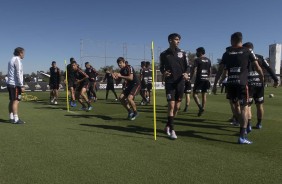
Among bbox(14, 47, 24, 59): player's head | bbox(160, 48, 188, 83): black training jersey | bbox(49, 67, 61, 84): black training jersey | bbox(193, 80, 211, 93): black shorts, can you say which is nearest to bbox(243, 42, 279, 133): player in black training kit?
bbox(160, 48, 188, 83): black training jersey

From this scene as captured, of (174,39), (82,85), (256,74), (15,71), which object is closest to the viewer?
(174,39)

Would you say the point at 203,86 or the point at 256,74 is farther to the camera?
the point at 203,86

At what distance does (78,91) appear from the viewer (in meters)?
11.9

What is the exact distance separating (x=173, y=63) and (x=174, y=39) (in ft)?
1.63

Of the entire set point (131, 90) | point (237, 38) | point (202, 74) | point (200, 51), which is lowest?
point (131, 90)

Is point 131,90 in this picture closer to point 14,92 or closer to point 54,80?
point 14,92

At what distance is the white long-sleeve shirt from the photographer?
8.31 m

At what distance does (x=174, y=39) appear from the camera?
Answer: 21.5 ft

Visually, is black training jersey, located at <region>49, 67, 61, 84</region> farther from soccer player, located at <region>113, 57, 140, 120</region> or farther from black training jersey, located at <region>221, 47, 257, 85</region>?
black training jersey, located at <region>221, 47, 257, 85</region>

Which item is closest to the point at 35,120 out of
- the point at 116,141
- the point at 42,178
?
the point at 116,141

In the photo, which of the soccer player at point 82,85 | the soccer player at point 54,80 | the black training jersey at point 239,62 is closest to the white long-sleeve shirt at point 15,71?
the soccer player at point 82,85

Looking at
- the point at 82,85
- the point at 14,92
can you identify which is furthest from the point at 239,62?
the point at 82,85

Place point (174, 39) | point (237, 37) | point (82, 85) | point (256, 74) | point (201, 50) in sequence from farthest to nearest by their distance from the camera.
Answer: point (82, 85) < point (201, 50) < point (256, 74) < point (174, 39) < point (237, 37)

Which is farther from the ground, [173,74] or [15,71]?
[15,71]
